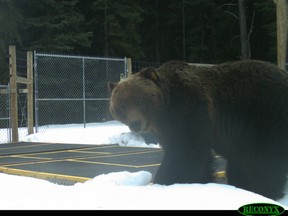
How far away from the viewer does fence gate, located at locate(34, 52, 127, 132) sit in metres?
25.0

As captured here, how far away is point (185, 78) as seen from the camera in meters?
4.99

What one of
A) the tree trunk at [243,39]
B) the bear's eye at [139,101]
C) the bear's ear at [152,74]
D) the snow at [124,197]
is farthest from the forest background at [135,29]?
the snow at [124,197]

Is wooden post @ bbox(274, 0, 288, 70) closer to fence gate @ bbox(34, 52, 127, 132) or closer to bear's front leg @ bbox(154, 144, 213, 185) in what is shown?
bear's front leg @ bbox(154, 144, 213, 185)

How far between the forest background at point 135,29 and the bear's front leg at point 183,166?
69.6 ft

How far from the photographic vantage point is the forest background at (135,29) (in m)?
26.8

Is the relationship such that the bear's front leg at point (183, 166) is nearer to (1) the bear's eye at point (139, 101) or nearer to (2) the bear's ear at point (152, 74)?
(1) the bear's eye at point (139, 101)

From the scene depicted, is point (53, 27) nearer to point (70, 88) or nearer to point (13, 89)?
point (70, 88)

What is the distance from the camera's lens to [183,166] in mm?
4652

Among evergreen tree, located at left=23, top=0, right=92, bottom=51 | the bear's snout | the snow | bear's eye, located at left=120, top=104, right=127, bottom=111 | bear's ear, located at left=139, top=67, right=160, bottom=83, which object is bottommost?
the snow

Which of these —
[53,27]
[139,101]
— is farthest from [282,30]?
[53,27]

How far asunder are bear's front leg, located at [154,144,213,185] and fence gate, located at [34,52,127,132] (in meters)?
19.9

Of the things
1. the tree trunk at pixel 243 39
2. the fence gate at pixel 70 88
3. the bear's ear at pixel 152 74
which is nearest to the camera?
the bear's ear at pixel 152 74

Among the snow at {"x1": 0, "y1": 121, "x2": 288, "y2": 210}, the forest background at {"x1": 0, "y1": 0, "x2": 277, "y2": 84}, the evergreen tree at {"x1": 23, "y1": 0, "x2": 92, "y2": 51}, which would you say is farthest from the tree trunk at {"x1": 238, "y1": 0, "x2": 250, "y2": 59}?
the snow at {"x1": 0, "y1": 121, "x2": 288, "y2": 210}

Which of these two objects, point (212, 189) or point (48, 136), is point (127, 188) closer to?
point (212, 189)
